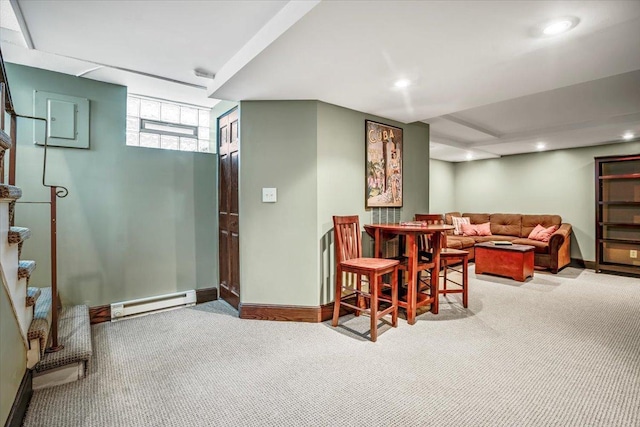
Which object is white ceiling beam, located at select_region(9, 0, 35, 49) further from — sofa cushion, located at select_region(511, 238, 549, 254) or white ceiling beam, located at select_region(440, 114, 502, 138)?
sofa cushion, located at select_region(511, 238, 549, 254)

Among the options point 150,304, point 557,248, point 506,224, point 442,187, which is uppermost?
point 442,187

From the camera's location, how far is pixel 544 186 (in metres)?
6.11

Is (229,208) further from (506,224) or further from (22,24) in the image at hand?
(506,224)

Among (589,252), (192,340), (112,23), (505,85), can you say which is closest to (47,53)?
(112,23)

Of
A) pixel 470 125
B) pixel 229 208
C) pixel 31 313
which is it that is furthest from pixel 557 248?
pixel 31 313

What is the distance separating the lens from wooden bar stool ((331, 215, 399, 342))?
255 cm

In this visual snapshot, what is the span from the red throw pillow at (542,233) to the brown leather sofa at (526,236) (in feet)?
0.27

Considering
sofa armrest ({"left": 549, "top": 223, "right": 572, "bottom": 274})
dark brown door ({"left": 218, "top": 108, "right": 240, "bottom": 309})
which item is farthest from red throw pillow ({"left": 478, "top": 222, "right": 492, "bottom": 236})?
dark brown door ({"left": 218, "top": 108, "right": 240, "bottom": 309})

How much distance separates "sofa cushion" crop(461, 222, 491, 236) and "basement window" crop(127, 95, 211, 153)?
535cm

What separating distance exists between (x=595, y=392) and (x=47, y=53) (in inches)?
176

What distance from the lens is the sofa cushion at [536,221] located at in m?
5.70

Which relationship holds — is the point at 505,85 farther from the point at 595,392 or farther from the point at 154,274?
the point at 154,274

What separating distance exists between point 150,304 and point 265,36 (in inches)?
108

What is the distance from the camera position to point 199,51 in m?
2.30
